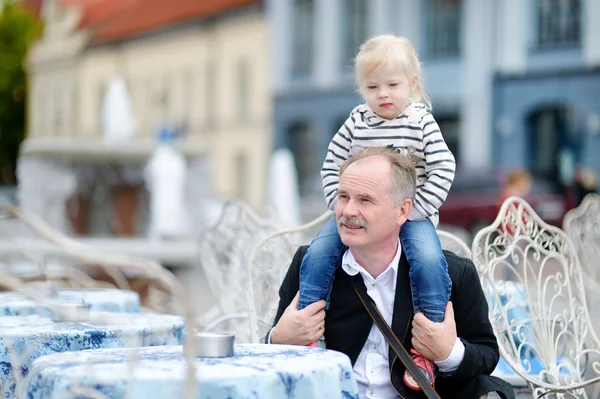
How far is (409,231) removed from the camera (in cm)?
353

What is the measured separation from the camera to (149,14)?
43406mm

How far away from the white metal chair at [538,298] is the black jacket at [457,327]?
0.59 meters

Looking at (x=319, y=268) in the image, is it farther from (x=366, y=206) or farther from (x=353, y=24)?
(x=353, y=24)

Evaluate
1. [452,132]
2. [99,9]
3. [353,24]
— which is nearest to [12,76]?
[99,9]

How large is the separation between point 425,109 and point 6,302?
6.00 feet

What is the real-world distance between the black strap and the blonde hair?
32.2 inches

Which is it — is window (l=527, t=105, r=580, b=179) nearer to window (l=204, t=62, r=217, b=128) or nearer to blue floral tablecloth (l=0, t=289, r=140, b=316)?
window (l=204, t=62, r=217, b=128)

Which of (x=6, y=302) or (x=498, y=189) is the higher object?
(x=6, y=302)

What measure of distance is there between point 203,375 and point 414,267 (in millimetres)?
957

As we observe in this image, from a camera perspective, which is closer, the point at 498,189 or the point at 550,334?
the point at 550,334

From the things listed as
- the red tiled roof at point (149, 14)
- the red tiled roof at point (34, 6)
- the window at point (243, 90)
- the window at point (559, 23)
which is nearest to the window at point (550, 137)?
the window at point (559, 23)

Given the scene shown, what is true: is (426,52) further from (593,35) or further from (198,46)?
(198,46)

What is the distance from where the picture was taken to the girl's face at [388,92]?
3.71m

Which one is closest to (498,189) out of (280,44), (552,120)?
(552,120)
